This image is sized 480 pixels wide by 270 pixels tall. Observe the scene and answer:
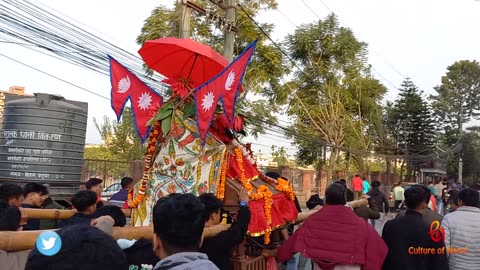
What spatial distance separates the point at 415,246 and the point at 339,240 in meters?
0.60

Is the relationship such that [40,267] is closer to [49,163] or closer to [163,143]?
[163,143]

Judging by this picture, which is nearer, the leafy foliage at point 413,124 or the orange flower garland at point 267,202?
the orange flower garland at point 267,202

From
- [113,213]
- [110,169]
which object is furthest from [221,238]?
[110,169]

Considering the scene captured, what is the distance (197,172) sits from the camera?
13.0ft

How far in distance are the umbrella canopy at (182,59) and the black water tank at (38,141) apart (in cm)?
405

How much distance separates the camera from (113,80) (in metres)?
4.21

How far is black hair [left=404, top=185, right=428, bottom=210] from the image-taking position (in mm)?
3355

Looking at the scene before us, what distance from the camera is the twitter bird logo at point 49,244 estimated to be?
119 centimetres

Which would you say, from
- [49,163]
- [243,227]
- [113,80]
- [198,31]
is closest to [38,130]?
[49,163]

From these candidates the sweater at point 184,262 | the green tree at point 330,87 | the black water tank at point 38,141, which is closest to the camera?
the sweater at point 184,262

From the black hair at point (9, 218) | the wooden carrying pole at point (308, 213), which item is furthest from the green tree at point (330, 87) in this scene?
the black hair at point (9, 218)

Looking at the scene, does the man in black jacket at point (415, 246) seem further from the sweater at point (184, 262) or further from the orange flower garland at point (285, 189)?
the sweater at point (184, 262)

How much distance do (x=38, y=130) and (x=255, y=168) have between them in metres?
4.82

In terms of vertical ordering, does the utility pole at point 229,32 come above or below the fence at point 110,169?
above
